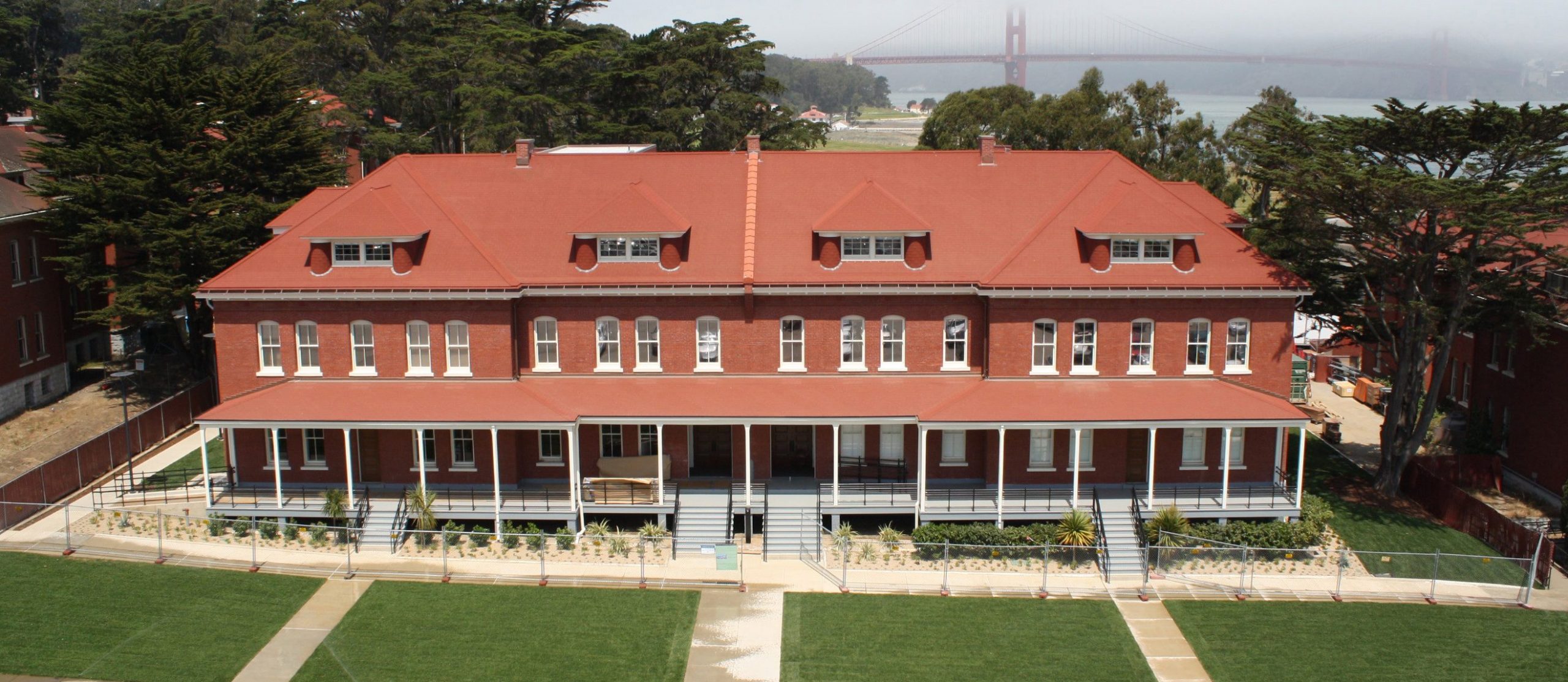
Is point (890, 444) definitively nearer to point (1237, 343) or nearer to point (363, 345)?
point (1237, 343)


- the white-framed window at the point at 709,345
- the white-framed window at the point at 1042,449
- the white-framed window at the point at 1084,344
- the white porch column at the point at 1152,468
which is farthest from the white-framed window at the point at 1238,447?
the white-framed window at the point at 709,345

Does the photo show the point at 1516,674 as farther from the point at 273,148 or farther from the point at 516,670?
the point at 273,148

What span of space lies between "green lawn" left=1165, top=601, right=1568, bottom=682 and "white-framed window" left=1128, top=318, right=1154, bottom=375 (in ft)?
27.8

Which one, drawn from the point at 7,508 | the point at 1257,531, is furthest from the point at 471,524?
the point at 1257,531

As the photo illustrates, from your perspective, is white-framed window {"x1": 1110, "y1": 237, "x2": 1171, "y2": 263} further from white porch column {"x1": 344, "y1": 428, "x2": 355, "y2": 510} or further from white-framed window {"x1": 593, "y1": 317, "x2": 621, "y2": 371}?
white porch column {"x1": 344, "y1": 428, "x2": 355, "y2": 510}

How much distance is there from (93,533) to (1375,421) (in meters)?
44.9

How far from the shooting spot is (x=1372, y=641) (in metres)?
28.5

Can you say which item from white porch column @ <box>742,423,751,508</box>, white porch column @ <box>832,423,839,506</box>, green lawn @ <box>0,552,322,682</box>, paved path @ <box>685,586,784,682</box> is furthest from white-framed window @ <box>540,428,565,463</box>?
white porch column @ <box>832,423,839,506</box>

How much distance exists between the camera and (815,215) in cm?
3931

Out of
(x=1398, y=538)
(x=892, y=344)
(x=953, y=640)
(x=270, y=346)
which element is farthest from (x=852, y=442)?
(x=270, y=346)

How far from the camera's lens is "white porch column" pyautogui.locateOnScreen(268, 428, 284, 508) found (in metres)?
34.8

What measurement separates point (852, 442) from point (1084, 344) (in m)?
7.67

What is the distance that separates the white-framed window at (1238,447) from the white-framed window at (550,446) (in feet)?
67.2

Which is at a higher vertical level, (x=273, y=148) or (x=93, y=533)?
(x=273, y=148)
